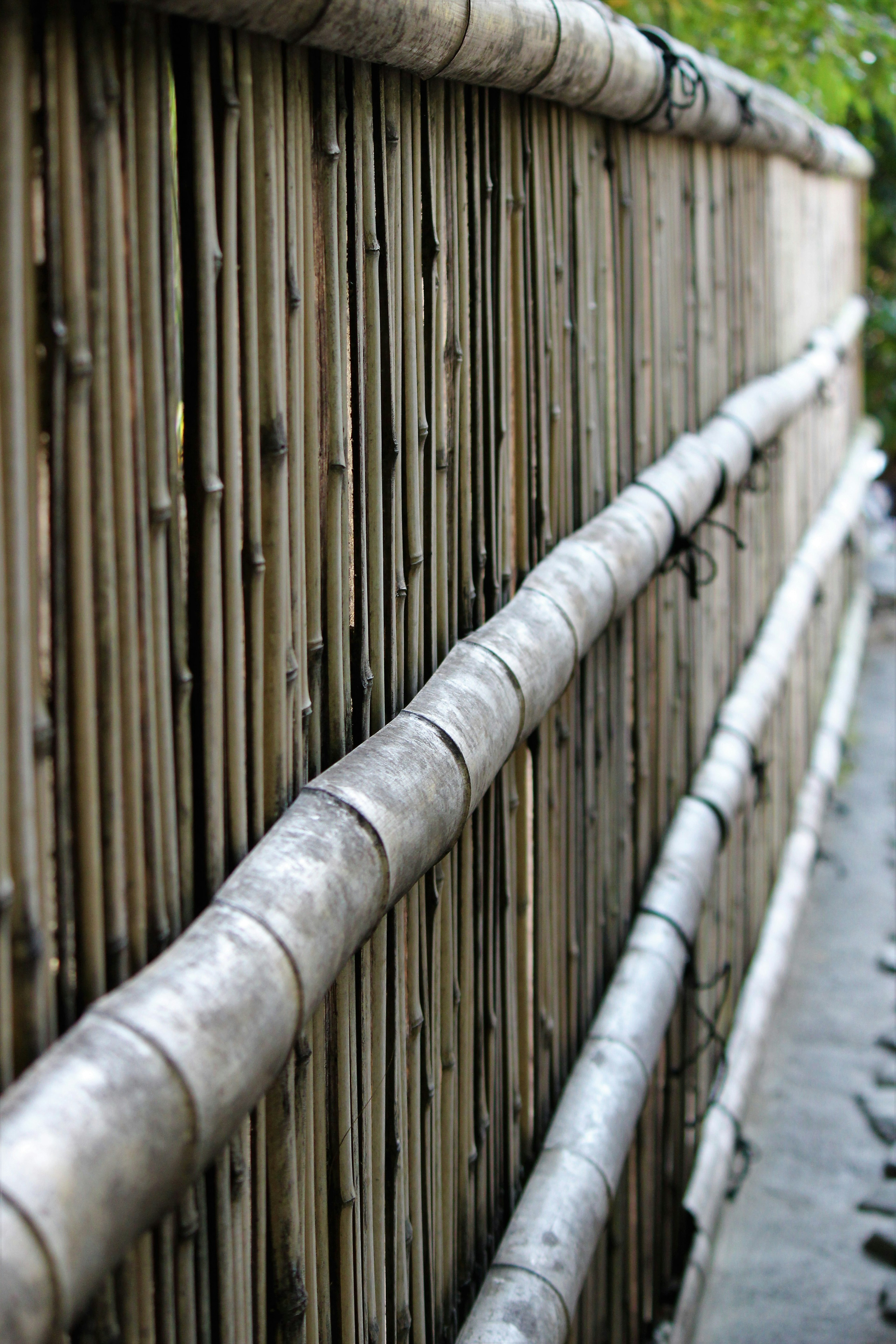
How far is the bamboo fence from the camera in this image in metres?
0.71

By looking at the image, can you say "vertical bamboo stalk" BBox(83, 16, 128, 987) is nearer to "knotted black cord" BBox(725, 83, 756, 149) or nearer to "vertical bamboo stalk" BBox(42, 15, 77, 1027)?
"vertical bamboo stalk" BBox(42, 15, 77, 1027)

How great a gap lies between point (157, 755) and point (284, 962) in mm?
146

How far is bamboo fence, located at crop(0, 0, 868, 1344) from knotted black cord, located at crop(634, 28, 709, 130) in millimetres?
19

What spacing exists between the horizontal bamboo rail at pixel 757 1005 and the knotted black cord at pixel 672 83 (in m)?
1.65

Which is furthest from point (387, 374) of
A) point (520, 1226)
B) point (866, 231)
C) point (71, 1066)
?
point (866, 231)

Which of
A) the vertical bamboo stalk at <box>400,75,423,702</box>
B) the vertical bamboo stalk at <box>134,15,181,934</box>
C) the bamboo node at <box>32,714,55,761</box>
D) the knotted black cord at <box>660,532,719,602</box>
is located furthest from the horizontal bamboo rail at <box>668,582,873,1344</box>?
the bamboo node at <box>32,714,55,761</box>

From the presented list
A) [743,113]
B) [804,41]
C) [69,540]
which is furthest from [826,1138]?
[804,41]

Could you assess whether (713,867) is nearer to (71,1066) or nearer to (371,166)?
(371,166)

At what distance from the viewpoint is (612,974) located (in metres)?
1.97

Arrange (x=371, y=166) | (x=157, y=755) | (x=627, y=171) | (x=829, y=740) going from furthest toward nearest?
1. (x=829, y=740)
2. (x=627, y=171)
3. (x=371, y=166)
4. (x=157, y=755)

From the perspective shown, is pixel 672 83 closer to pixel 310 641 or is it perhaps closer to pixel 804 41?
pixel 310 641

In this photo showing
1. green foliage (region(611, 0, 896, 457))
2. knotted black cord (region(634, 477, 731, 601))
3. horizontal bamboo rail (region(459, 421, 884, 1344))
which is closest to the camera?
horizontal bamboo rail (region(459, 421, 884, 1344))

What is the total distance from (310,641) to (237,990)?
31 centimetres

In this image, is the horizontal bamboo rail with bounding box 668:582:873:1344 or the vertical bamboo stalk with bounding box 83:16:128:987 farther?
the horizontal bamboo rail with bounding box 668:582:873:1344
